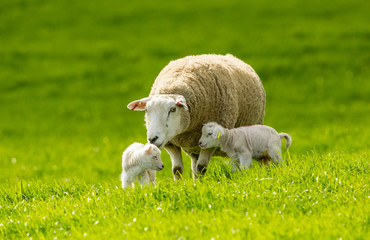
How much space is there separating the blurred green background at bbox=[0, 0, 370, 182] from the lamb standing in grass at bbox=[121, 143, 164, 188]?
8423mm

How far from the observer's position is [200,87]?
7242mm

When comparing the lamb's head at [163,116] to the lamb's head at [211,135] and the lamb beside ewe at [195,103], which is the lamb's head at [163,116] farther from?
the lamb's head at [211,135]

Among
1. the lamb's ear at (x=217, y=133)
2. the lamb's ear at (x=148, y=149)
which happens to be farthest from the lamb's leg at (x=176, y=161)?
the lamb's ear at (x=148, y=149)

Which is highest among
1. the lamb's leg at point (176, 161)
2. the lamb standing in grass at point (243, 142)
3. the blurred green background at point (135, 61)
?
the lamb standing in grass at point (243, 142)

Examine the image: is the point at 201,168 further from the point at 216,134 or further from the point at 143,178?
the point at 143,178

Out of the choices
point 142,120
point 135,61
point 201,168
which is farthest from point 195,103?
point 135,61

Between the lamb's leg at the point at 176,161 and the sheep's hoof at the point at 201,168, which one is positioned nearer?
the sheep's hoof at the point at 201,168

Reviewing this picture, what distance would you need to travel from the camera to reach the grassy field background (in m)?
5.35

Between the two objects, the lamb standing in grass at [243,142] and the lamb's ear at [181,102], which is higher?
the lamb's ear at [181,102]

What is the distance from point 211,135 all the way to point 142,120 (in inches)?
603

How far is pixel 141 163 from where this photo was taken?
6.32 meters

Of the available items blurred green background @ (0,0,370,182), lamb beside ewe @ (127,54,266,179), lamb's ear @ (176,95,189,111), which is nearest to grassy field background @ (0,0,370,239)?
blurred green background @ (0,0,370,182)

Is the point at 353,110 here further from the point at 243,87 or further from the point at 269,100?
the point at 243,87

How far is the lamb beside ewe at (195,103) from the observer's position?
648cm
